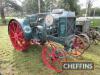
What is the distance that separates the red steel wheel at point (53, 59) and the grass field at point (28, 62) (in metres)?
0.13

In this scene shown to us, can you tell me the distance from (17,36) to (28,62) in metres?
1.05

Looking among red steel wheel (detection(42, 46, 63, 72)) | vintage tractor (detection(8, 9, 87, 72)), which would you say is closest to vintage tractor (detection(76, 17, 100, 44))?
vintage tractor (detection(8, 9, 87, 72))

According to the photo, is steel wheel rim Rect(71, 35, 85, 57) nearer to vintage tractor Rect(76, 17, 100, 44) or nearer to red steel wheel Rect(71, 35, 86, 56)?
red steel wheel Rect(71, 35, 86, 56)

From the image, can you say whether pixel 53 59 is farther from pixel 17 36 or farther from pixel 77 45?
pixel 17 36

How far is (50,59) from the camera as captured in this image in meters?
5.00

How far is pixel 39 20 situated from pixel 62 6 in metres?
14.5

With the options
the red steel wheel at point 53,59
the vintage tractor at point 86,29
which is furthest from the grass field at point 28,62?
the vintage tractor at point 86,29

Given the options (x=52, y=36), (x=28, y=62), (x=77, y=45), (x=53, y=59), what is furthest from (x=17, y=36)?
(x=77, y=45)

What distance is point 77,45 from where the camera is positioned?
222 inches

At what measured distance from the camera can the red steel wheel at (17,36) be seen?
5853mm

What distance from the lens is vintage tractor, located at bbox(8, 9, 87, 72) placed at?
4.95 meters

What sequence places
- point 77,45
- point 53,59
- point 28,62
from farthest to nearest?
1. point 77,45
2. point 28,62
3. point 53,59

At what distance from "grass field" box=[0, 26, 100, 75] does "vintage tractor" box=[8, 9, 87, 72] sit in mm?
205

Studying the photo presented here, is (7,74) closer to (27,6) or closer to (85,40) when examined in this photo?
(85,40)
